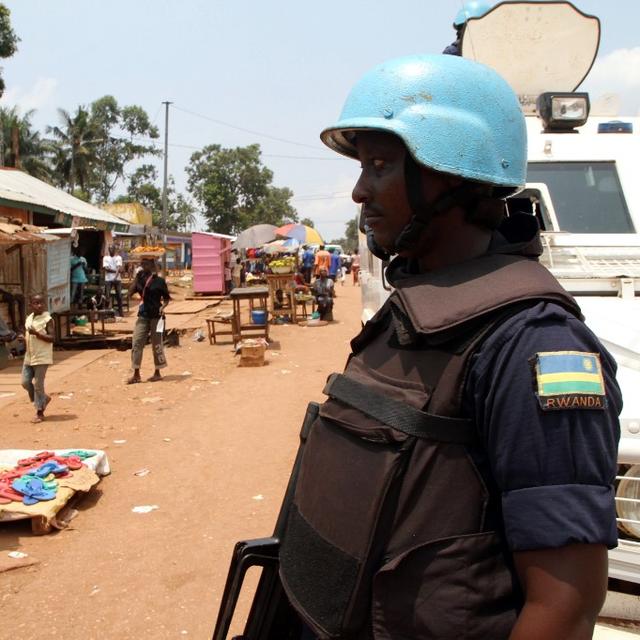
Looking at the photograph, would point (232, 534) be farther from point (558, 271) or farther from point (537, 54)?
point (537, 54)

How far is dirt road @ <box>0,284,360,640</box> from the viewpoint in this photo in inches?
134

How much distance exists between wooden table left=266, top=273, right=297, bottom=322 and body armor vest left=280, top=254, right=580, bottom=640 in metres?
14.4

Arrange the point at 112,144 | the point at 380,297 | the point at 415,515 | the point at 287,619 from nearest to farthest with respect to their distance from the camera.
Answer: the point at 415,515 → the point at 287,619 → the point at 380,297 → the point at 112,144

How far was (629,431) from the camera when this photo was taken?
215cm

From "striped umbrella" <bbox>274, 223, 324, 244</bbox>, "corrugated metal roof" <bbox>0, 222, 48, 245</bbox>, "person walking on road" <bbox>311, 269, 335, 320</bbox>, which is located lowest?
"person walking on road" <bbox>311, 269, 335, 320</bbox>

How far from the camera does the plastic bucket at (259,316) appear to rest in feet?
41.6

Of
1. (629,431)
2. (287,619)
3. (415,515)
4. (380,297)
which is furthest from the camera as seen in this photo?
(380,297)

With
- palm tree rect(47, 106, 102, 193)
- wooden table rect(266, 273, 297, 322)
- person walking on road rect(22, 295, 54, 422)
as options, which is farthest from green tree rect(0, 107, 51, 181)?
person walking on road rect(22, 295, 54, 422)

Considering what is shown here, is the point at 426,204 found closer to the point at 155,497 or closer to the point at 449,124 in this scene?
the point at 449,124

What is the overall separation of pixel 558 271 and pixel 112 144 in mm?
55881

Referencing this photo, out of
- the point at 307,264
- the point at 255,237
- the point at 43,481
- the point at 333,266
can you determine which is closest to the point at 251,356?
the point at 43,481

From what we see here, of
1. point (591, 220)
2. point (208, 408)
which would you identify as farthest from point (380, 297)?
point (208, 408)

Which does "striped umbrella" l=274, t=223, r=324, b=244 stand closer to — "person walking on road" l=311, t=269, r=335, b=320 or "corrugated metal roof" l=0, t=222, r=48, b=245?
"person walking on road" l=311, t=269, r=335, b=320

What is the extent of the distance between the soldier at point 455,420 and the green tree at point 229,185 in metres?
55.0
